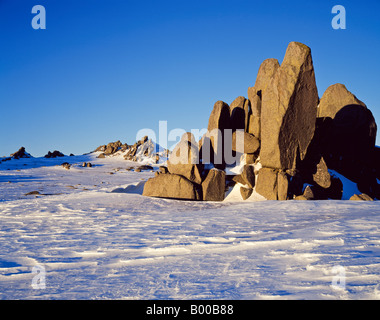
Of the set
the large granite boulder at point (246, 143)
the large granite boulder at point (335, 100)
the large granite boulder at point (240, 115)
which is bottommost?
the large granite boulder at point (246, 143)

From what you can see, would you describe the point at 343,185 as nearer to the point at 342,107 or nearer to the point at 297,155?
the point at 297,155

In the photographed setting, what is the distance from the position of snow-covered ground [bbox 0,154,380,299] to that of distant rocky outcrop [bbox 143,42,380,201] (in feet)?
12.9

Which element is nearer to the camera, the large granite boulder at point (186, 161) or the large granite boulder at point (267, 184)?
the large granite boulder at point (267, 184)

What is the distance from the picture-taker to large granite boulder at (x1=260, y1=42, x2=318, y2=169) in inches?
532

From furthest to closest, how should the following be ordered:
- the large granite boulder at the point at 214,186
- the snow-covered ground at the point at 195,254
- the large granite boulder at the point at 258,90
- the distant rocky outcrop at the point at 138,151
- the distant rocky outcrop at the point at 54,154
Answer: the distant rocky outcrop at the point at 54,154 < the distant rocky outcrop at the point at 138,151 < the large granite boulder at the point at 258,90 < the large granite boulder at the point at 214,186 < the snow-covered ground at the point at 195,254

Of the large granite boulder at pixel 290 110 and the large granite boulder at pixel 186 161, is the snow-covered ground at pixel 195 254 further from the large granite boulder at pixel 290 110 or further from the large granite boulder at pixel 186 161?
the large granite boulder at pixel 186 161

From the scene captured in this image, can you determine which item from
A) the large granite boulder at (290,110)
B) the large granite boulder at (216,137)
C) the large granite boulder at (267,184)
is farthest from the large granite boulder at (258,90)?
the large granite boulder at (267,184)

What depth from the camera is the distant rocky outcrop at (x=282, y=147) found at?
13688 millimetres

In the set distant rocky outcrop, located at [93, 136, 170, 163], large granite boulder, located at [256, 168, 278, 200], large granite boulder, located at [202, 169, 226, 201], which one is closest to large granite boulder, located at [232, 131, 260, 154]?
large granite boulder, located at [256, 168, 278, 200]

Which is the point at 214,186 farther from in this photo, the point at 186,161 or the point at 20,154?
the point at 20,154

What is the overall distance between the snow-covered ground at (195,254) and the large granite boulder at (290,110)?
4.03 meters

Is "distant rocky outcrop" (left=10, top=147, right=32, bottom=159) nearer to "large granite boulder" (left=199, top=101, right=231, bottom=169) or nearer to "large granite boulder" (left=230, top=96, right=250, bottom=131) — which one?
"large granite boulder" (left=199, top=101, right=231, bottom=169)
